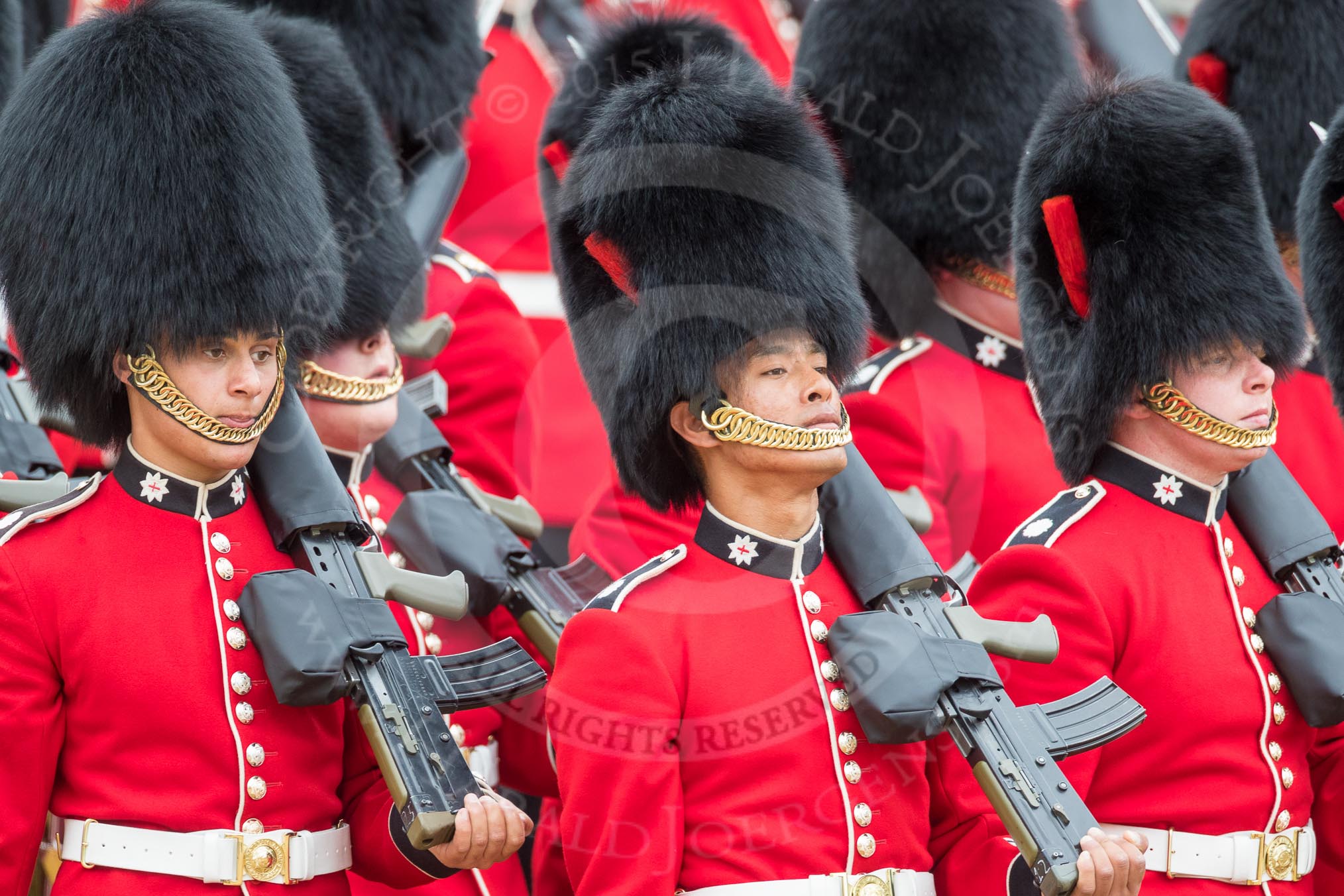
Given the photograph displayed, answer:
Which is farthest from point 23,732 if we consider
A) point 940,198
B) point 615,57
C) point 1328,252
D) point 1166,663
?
point 1328,252

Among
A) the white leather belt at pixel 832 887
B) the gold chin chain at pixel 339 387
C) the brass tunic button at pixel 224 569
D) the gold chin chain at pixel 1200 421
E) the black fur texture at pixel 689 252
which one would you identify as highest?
the black fur texture at pixel 689 252

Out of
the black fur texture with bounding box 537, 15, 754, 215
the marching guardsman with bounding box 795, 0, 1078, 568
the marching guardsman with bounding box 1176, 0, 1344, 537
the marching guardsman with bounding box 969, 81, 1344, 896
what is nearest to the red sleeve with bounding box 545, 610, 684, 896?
the marching guardsman with bounding box 969, 81, 1344, 896

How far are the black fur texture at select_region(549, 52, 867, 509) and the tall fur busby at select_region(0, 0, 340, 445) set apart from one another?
550 mm

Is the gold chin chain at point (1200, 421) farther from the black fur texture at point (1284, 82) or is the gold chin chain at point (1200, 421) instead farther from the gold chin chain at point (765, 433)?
the black fur texture at point (1284, 82)

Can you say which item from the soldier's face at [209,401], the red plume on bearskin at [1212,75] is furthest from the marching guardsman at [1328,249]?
the soldier's face at [209,401]

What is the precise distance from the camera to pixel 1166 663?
10.4 feet

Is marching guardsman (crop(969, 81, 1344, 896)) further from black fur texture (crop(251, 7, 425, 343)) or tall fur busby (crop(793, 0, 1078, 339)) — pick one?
black fur texture (crop(251, 7, 425, 343))

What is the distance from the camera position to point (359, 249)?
406cm

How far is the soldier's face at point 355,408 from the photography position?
371cm

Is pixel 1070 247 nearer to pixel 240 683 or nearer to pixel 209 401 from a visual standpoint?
pixel 209 401

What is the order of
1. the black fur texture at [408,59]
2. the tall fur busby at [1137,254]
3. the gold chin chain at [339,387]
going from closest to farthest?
the tall fur busby at [1137,254], the gold chin chain at [339,387], the black fur texture at [408,59]

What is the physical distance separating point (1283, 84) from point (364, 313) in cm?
252

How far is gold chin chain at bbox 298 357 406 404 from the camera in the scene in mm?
3682

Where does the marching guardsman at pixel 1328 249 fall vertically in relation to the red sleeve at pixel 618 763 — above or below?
above
